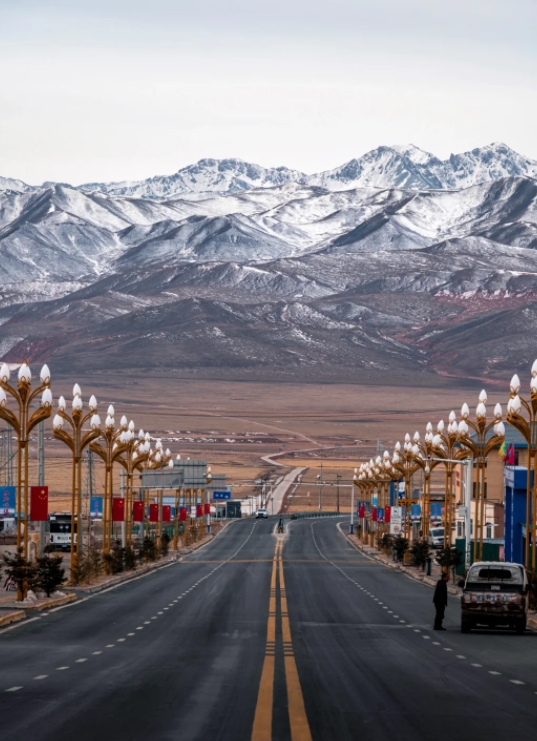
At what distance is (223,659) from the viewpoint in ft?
84.9

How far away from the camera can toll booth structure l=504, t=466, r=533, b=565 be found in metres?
64.2

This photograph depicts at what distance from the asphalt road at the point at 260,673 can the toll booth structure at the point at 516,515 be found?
60.5 ft

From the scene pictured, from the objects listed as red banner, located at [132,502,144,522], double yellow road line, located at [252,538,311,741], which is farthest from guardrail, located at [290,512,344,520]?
double yellow road line, located at [252,538,311,741]

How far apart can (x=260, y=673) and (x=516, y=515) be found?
4385 cm

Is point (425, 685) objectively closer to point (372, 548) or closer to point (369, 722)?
point (369, 722)

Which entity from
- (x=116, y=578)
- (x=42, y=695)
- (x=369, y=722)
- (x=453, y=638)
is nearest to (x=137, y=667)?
(x=42, y=695)

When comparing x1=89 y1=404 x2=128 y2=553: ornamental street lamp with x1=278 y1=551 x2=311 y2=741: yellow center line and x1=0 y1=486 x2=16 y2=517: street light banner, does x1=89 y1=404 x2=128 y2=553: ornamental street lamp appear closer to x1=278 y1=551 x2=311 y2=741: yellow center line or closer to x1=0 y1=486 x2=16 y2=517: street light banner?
x1=0 y1=486 x2=16 y2=517: street light banner

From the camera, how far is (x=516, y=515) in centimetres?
6525

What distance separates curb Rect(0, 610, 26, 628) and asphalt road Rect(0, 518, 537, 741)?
0.59 m

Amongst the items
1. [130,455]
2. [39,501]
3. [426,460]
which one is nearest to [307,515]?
[130,455]

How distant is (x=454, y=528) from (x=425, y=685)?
332 feet

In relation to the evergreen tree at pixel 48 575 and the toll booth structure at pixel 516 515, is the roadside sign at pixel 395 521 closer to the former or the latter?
the toll booth structure at pixel 516 515

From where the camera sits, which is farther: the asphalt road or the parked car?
the parked car

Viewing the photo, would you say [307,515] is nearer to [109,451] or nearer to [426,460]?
[426,460]
